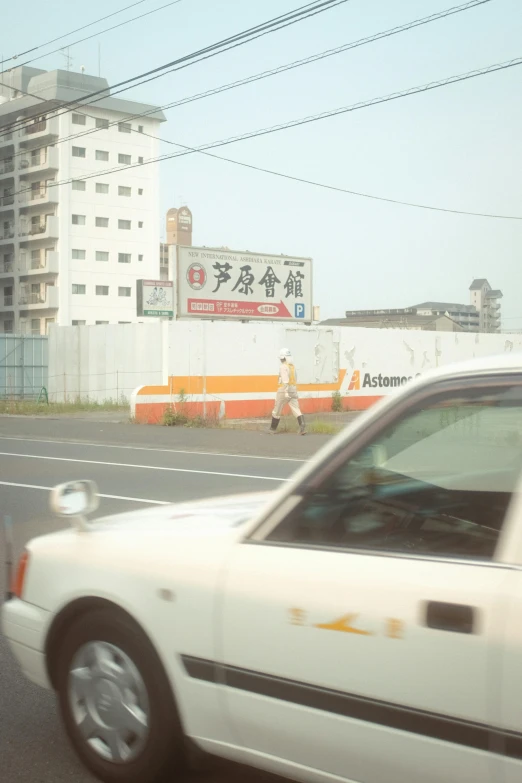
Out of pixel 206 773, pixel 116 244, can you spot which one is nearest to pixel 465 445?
pixel 206 773

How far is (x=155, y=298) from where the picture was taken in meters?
34.8

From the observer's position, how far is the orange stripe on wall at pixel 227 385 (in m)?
25.6

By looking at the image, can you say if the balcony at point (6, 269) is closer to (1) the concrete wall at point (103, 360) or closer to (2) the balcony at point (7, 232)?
(2) the balcony at point (7, 232)

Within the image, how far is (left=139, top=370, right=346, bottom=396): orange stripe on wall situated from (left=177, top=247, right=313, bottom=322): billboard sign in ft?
16.7

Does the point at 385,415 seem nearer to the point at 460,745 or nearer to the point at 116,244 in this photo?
the point at 460,745

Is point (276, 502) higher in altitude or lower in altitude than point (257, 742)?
higher

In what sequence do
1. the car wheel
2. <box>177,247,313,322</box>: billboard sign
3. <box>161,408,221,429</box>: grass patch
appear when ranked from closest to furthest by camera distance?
1. the car wheel
2. <box>161,408,221,429</box>: grass patch
3. <box>177,247,313,322</box>: billboard sign

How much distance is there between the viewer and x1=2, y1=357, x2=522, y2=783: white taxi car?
258 centimetres

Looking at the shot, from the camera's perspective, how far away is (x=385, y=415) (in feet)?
9.70

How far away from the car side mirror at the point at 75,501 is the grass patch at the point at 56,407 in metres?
26.1

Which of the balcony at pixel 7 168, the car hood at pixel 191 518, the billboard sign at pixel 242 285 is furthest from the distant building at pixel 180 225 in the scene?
the car hood at pixel 191 518

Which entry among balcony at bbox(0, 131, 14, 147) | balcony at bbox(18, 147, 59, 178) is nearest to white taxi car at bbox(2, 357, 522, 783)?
balcony at bbox(18, 147, 59, 178)

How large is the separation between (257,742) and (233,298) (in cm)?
3119

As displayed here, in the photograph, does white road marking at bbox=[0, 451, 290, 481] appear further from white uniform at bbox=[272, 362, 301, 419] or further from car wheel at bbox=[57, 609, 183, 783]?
car wheel at bbox=[57, 609, 183, 783]
